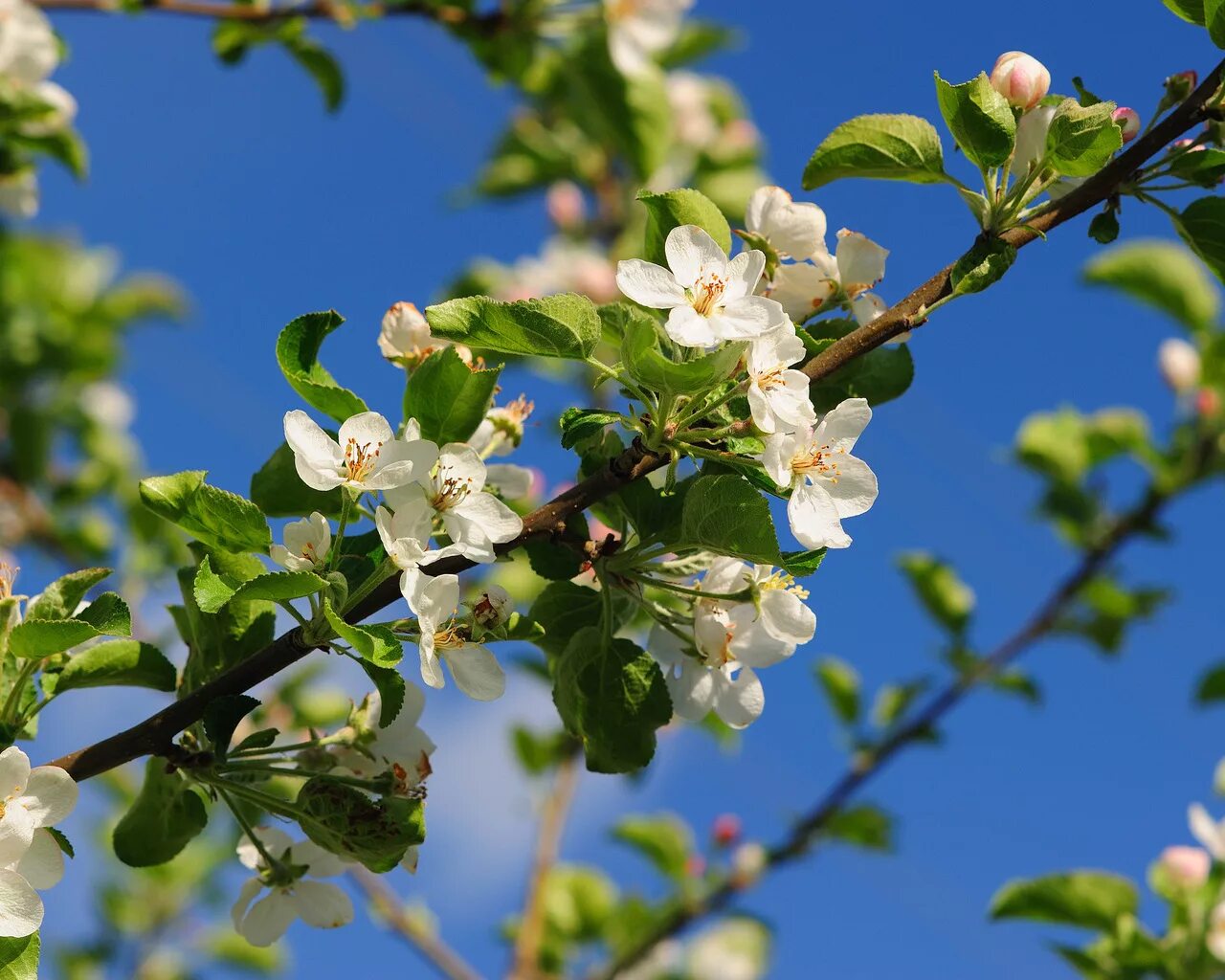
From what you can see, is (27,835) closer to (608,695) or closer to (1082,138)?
(608,695)

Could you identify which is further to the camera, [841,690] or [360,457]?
[841,690]

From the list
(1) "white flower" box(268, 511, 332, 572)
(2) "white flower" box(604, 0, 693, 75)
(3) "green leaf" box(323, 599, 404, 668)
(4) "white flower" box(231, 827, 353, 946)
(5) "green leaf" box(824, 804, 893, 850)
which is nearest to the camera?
(3) "green leaf" box(323, 599, 404, 668)

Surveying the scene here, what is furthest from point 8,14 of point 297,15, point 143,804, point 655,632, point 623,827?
point 623,827

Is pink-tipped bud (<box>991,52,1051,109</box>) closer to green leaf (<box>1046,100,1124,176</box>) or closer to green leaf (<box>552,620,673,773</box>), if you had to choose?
green leaf (<box>1046,100,1124,176</box>)

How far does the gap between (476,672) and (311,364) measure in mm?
323

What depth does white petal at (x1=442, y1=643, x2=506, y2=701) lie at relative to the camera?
3.62ft

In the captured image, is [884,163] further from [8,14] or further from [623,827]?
[623,827]

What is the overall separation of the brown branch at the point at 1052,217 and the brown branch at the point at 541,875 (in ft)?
7.99

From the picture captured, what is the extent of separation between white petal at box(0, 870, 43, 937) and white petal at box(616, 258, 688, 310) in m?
0.69

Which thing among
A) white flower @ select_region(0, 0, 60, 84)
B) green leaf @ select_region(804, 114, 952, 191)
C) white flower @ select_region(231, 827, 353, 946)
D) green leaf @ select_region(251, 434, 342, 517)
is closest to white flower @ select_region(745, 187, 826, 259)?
green leaf @ select_region(804, 114, 952, 191)

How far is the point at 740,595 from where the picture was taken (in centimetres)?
121

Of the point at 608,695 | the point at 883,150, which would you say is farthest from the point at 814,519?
the point at 883,150

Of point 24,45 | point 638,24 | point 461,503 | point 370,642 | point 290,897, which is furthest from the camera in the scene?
point 638,24

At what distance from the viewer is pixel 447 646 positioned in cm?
111
